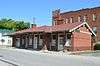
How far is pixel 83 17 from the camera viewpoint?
57.7 metres

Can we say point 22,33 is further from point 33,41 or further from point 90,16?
point 90,16

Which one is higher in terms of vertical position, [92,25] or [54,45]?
[92,25]

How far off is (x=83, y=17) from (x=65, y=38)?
62.4ft

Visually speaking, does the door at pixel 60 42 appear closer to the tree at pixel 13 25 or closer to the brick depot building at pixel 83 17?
the brick depot building at pixel 83 17

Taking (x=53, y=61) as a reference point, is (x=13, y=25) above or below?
above

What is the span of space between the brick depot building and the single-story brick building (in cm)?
1106

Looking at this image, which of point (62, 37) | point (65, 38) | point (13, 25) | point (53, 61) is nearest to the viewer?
point (53, 61)

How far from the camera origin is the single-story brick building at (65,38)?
39.1 m

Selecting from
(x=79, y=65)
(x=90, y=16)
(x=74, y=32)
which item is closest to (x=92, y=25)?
(x=90, y=16)

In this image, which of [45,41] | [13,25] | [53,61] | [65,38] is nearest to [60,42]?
[65,38]

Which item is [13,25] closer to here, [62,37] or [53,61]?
[62,37]

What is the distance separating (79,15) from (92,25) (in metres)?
4.40

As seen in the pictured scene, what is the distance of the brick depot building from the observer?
5450 cm

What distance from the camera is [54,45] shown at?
41.9 m
